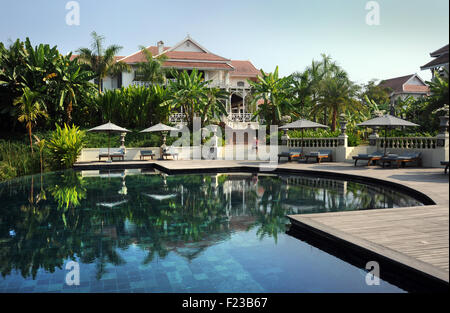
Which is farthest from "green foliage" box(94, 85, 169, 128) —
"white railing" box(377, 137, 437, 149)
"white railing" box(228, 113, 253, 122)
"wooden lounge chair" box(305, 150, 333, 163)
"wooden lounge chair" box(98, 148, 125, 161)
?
"white railing" box(377, 137, 437, 149)

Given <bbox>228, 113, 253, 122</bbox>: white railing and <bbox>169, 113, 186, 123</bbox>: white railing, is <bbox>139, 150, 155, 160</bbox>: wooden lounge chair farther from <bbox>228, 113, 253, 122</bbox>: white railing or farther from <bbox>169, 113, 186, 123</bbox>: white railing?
<bbox>228, 113, 253, 122</bbox>: white railing

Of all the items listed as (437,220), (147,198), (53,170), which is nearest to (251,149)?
(53,170)

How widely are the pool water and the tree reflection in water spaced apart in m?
0.02

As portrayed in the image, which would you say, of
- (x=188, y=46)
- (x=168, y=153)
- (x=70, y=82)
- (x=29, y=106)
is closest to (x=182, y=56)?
(x=188, y=46)

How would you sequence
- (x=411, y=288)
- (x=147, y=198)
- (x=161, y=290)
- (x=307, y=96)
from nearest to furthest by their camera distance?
(x=411, y=288) → (x=161, y=290) → (x=147, y=198) → (x=307, y=96)

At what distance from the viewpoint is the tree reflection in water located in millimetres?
6020

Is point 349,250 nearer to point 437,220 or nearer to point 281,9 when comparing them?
point 437,220

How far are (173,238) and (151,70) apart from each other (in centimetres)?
2695

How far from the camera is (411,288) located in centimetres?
423

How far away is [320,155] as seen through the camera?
62.3 feet

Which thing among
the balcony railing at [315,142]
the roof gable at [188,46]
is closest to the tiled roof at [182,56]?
the roof gable at [188,46]

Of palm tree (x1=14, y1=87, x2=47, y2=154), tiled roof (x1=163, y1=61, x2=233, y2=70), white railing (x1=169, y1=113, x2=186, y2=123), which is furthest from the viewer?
tiled roof (x1=163, y1=61, x2=233, y2=70)

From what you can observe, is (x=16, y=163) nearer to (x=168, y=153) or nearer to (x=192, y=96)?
(x=168, y=153)
